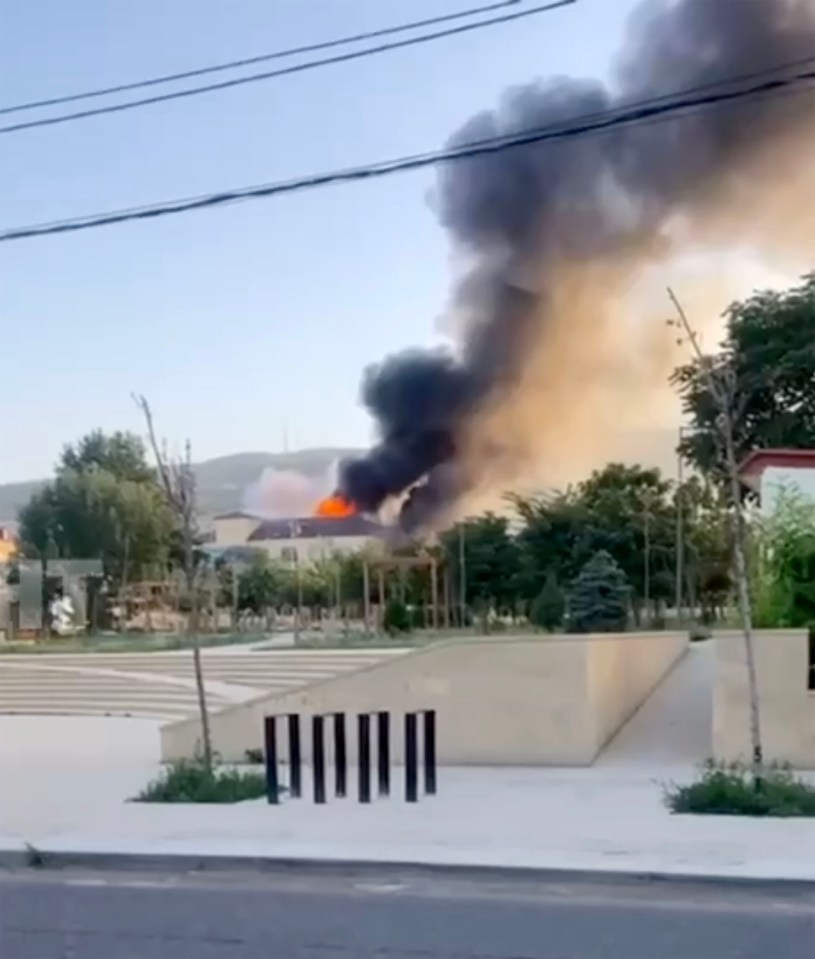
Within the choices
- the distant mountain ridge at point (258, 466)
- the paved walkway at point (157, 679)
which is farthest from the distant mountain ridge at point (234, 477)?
the paved walkway at point (157, 679)

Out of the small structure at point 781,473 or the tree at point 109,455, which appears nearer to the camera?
the small structure at point 781,473

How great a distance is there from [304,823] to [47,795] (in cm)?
271

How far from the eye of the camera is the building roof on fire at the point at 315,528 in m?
44.7

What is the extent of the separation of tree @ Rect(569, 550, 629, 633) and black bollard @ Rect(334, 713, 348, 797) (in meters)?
5.41

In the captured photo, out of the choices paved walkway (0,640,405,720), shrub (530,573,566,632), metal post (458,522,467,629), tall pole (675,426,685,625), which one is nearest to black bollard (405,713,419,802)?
paved walkway (0,640,405,720)

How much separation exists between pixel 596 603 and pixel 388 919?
408 inches

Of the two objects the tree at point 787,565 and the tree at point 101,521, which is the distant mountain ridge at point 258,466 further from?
the tree at point 787,565

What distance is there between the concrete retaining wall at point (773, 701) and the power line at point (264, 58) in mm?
5829

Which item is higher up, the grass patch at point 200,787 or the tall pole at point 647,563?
the tall pole at point 647,563

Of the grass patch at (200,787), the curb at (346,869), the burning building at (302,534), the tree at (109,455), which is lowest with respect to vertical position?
the curb at (346,869)

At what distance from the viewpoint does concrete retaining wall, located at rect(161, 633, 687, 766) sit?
1290cm

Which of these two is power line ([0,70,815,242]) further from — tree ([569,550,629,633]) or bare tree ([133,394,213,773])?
tree ([569,550,629,633])

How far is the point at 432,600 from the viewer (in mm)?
34500

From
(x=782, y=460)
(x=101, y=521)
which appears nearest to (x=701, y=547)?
(x=782, y=460)
